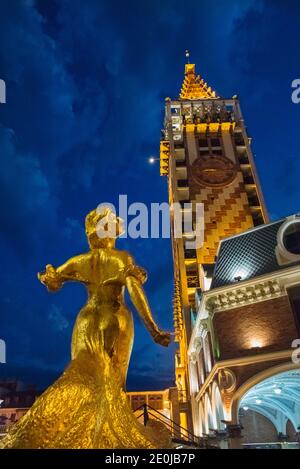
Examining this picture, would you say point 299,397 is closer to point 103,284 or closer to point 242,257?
point 242,257

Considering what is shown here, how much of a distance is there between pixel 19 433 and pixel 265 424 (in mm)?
20993

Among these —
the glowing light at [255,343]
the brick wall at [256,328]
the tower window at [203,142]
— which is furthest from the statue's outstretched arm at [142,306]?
the tower window at [203,142]

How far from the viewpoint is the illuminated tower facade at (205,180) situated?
1113 inches

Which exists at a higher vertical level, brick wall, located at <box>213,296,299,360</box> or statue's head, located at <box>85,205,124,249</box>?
brick wall, located at <box>213,296,299,360</box>

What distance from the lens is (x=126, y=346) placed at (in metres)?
3.80

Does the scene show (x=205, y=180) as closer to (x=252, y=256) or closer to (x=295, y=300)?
(x=252, y=256)

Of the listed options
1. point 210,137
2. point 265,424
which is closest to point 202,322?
point 265,424

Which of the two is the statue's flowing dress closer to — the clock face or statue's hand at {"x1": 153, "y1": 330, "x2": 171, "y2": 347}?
statue's hand at {"x1": 153, "y1": 330, "x2": 171, "y2": 347}

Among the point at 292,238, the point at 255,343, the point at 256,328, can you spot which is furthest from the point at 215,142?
the point at 255,343

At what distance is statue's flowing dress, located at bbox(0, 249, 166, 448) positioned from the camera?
119 inches

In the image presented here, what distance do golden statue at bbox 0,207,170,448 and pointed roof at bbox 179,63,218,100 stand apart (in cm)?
4074

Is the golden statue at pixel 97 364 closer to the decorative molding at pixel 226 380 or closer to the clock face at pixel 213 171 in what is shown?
the decorative molding at pixel 226 380

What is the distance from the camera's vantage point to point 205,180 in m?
32.8

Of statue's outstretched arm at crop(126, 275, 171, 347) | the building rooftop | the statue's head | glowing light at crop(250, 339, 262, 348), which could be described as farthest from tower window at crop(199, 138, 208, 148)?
statue's outstretched arm at crop(126, 275, 171, 347)
